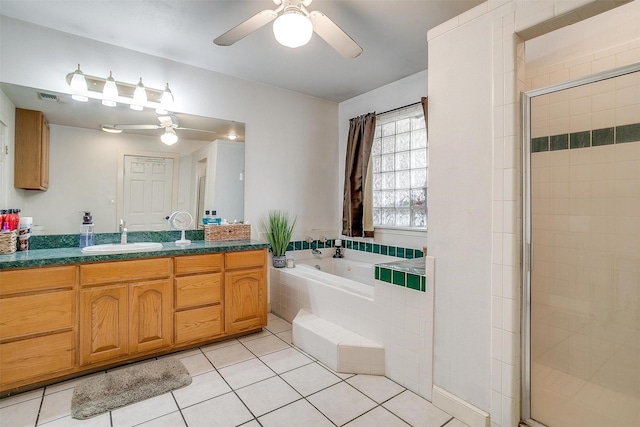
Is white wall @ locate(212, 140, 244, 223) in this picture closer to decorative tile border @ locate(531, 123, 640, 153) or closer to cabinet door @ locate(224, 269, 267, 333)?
cabinet door @ locate(224, 269, 267, 333)

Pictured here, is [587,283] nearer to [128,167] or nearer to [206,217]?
[206,217]

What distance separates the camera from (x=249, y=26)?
5.78 feet

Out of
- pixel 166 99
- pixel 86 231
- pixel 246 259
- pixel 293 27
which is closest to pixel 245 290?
pixel 246 259

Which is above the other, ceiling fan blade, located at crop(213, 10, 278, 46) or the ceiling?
the ceiling

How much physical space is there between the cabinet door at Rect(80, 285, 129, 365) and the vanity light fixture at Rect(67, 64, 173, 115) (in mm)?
1488

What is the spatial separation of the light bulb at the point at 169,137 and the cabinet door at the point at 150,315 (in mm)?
1272

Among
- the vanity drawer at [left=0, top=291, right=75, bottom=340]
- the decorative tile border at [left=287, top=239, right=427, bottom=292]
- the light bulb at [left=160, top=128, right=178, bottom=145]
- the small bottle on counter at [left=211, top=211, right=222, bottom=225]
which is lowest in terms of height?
the vanity drawer at [left=0, top=291, right=75, bottom=340]

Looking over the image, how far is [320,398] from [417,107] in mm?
2668

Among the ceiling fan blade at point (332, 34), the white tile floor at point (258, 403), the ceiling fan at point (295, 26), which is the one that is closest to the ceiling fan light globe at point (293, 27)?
the ceiling fan at point (295, 26)

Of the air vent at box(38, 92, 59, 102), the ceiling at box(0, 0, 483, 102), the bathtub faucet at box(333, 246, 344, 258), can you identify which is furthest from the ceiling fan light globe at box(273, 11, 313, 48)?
the bathtub faucet at box(333, 246, 344, 258)

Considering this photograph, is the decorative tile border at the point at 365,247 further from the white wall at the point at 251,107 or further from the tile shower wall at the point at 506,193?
the tile shower wall at the point at 506,193

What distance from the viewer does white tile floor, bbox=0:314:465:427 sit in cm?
162

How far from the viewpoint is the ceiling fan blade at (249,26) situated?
5.49 ft

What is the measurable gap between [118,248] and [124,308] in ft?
1.60
